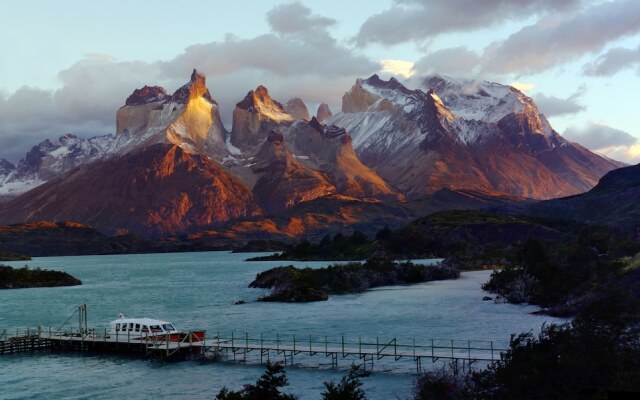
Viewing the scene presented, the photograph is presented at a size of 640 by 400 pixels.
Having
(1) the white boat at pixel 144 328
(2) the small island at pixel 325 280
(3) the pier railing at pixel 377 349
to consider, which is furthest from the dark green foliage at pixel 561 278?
(1) the white boat at pixel 144 328

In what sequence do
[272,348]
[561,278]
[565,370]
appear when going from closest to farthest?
[565,370] < [272,348] < [561,278]

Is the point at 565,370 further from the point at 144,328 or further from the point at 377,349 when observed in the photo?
the point at 144,328

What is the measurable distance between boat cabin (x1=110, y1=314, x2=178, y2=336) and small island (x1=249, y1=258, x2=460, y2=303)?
2342 inches

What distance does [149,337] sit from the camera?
88438 millimetres

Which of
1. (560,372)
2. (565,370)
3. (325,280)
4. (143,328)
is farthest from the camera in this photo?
(325,280)

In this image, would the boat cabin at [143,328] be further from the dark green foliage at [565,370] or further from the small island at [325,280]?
the small island at [325,280]

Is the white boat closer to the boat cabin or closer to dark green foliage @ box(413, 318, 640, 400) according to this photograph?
the boat cabin

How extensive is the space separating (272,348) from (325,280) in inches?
3604

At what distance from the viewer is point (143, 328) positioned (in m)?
90.9

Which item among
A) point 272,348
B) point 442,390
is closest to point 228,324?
point 272,348

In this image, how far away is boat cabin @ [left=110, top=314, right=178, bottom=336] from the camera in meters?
90.0

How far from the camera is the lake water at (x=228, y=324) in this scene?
70.9 m

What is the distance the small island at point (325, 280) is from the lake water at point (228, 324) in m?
5.12

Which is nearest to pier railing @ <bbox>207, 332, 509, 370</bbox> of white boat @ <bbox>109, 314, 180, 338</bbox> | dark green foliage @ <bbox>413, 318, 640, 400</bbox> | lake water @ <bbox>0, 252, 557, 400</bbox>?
lake water @ <bbox>0, 252, 557, 400</bbox>
